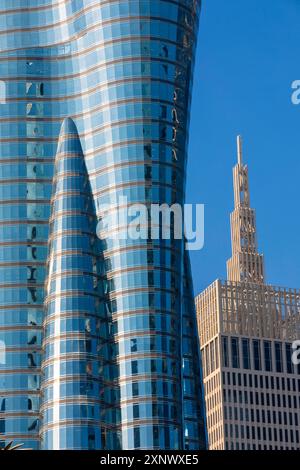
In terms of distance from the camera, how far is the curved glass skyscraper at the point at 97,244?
176 m

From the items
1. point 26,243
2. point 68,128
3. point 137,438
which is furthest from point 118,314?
point 68,128

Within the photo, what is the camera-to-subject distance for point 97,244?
185 meters

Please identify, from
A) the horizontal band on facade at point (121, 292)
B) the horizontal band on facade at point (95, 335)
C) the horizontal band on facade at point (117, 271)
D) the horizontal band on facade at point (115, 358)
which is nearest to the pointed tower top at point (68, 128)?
the horizontal band on facade at point (117, 271)

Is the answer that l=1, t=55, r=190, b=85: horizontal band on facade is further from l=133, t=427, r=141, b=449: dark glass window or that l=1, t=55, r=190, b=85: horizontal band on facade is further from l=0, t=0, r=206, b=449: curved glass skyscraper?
l=133, t=427, r=141, b=449: dark glass window

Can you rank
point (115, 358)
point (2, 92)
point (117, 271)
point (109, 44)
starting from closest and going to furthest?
point (115, 358) → point (117, 271) → point (109, 44) → point (2, 92)

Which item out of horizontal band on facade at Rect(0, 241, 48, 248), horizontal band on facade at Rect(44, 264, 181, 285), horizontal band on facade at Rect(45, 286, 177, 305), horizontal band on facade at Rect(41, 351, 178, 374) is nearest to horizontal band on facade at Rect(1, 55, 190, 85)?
horizontal band on facade at Rect(0, 241, 48, 248)

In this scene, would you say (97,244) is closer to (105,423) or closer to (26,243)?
(26,243)

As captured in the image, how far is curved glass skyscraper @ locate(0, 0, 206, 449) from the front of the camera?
576 ft

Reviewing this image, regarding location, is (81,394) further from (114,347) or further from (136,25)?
(136,25)

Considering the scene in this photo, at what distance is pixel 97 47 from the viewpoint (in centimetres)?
19225

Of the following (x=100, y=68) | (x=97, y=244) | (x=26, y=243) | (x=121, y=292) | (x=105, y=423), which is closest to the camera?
(x=105, y=423)

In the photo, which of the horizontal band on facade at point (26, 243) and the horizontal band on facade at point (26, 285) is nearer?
the horizontal band on facade at point (26, 285)

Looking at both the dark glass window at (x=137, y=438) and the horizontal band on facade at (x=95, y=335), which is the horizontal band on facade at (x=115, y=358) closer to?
the horizontal band on facade at (x=95, y=335)

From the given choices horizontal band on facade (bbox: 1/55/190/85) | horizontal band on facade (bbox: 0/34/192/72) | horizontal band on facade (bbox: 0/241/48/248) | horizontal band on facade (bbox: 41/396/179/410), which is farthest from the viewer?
horizontal band on facade (bbox: 0/241/48/248)
